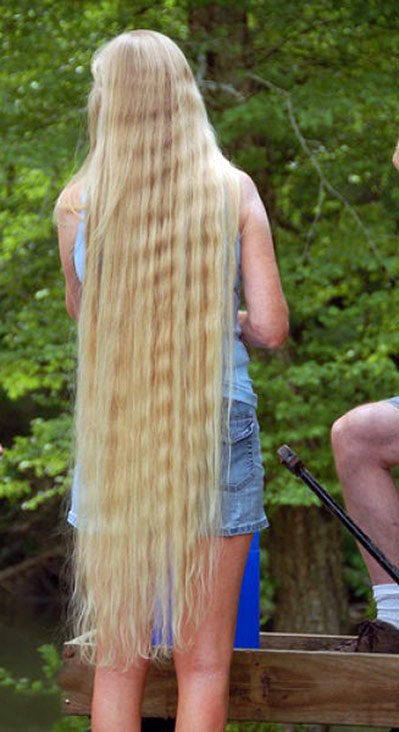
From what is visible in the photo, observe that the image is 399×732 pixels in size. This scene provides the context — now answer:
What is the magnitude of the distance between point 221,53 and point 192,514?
617cm

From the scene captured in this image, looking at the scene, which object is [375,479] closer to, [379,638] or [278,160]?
[379,638]

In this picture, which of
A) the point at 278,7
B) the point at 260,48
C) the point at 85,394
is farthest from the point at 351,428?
the point at 260,48

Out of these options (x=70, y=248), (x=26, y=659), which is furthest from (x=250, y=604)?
(x=26, y=659)

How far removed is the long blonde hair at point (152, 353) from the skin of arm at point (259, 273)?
0.11ft

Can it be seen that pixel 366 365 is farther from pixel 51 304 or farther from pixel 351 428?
pixel 351 428

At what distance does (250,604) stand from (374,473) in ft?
1.35

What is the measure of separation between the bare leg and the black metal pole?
0.46 feet

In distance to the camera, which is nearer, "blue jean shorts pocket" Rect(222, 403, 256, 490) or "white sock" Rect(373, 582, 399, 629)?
"blue jean shorts pocket" Rect(222, 403, 256, 490)

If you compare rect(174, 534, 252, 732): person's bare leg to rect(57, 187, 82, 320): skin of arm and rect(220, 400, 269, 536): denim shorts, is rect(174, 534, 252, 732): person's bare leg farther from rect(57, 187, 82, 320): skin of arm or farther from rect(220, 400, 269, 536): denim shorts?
rect(57, 187, 82, 320): skin of arm

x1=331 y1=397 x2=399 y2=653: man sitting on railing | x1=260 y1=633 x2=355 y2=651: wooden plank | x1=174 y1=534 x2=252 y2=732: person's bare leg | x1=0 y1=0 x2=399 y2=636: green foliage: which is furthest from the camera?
x1=0 y1=0 x2=399 y2=636: green foliage

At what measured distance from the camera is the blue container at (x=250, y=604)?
10.4ft

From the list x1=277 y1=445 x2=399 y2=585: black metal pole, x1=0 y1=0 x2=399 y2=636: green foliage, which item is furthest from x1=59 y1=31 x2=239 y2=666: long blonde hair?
x1=0 y1=0 x2=399 y2=636: green foliage

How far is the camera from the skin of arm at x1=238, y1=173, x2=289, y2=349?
→ 9.68 ft

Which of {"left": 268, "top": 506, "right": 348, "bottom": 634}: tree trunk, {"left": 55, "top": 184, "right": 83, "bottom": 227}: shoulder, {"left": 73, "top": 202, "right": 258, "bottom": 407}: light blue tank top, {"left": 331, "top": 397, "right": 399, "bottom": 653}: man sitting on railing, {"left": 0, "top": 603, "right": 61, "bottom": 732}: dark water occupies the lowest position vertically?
{"left": 0, "top": 603, "right": 61, "bottom": 732}: dark water
